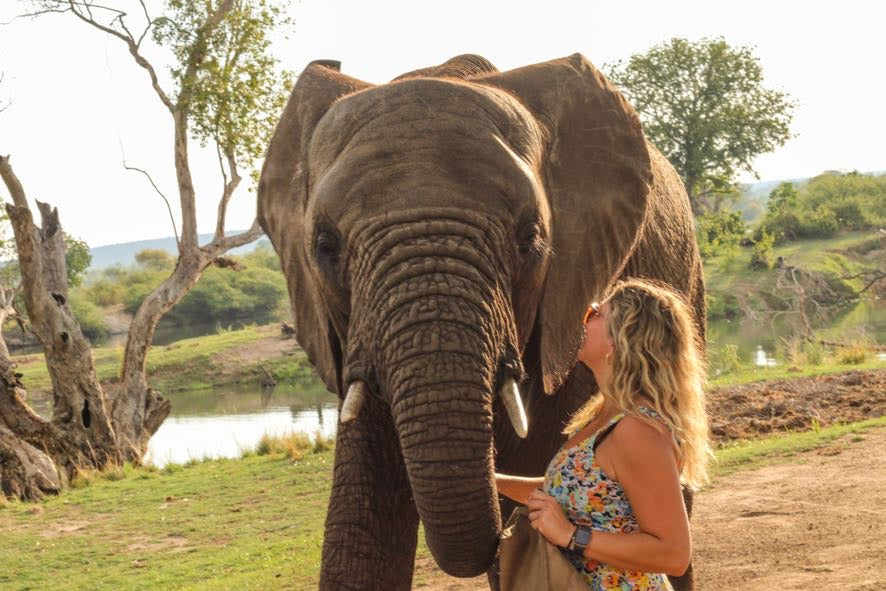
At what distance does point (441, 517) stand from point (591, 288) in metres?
1.69

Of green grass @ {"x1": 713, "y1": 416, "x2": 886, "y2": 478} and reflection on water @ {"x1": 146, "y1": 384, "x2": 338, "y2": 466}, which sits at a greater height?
green grass @ {"x1": 713, "y1": 416, "x2": 886, "y2": 478}

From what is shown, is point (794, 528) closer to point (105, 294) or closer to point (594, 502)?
point (594, 502)

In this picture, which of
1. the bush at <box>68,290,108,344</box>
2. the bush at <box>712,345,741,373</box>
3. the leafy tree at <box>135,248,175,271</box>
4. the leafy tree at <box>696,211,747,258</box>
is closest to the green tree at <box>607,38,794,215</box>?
the leafy tree at <box>696,211,747,258</box>

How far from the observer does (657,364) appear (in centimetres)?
349

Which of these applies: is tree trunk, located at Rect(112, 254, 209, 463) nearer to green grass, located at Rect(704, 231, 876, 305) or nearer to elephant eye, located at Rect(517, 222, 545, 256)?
elephant eye, located at Rect(517, 222, 545, 256)

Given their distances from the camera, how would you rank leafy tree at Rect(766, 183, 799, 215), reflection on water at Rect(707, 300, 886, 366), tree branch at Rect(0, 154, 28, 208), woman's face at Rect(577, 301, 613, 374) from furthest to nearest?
leafy tree at Rect(766, 183, 799, 215) < reflection on water at Rect(707, 300, 886, 366) < tree branch at Rect(0, 154, 28, 208) < woman's face at Rect(577, 301, 613, 374)

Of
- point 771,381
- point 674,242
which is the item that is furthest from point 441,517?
point 771,381

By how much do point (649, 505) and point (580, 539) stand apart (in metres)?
0.26

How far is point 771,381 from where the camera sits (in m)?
18.2

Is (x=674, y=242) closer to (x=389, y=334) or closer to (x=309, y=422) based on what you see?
(x=389, y=334)

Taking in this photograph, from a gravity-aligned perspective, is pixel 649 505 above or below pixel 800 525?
above

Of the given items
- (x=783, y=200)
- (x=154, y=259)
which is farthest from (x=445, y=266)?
(x=154, y=259)

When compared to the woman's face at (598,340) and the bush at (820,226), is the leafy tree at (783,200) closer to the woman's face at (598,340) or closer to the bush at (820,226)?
the bush at (820,226)

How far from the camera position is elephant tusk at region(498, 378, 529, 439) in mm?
3834
